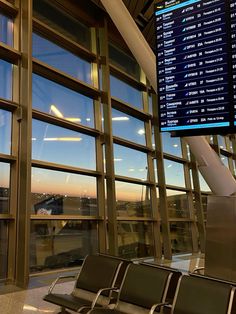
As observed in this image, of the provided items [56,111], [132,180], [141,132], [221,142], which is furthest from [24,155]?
[221,142]

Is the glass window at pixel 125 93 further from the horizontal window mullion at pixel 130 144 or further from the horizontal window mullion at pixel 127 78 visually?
the horizontal window mullion at pixel 130 144

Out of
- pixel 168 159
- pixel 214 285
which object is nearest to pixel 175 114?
pixel 214 285

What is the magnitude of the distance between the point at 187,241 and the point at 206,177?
7173 millimetres

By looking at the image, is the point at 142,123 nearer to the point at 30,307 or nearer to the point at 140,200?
the point at 140,200

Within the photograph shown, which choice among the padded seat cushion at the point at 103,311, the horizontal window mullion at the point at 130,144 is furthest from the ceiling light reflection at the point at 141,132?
the padded seat cushion at the point at 103,311

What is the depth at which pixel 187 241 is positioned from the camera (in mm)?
10719

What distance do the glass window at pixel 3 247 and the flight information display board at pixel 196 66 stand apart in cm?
349

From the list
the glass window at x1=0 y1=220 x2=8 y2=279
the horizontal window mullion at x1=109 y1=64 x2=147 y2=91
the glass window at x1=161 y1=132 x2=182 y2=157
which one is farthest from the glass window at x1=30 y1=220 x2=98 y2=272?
the glass window at x1=161 y1=132 x2=182 y2=157

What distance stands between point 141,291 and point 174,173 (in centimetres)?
735

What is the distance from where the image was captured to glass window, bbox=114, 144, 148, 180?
8789 mm

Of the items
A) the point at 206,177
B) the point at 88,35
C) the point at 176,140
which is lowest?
the point at 206,177

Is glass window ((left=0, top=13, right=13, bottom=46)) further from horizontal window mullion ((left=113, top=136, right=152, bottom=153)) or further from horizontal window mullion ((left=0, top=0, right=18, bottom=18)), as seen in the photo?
horizontal window mullion ((left=113, top=136, right=152, bottom=153))

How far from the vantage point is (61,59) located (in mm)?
7816

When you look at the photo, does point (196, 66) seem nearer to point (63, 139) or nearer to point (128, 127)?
point (63, 139)
